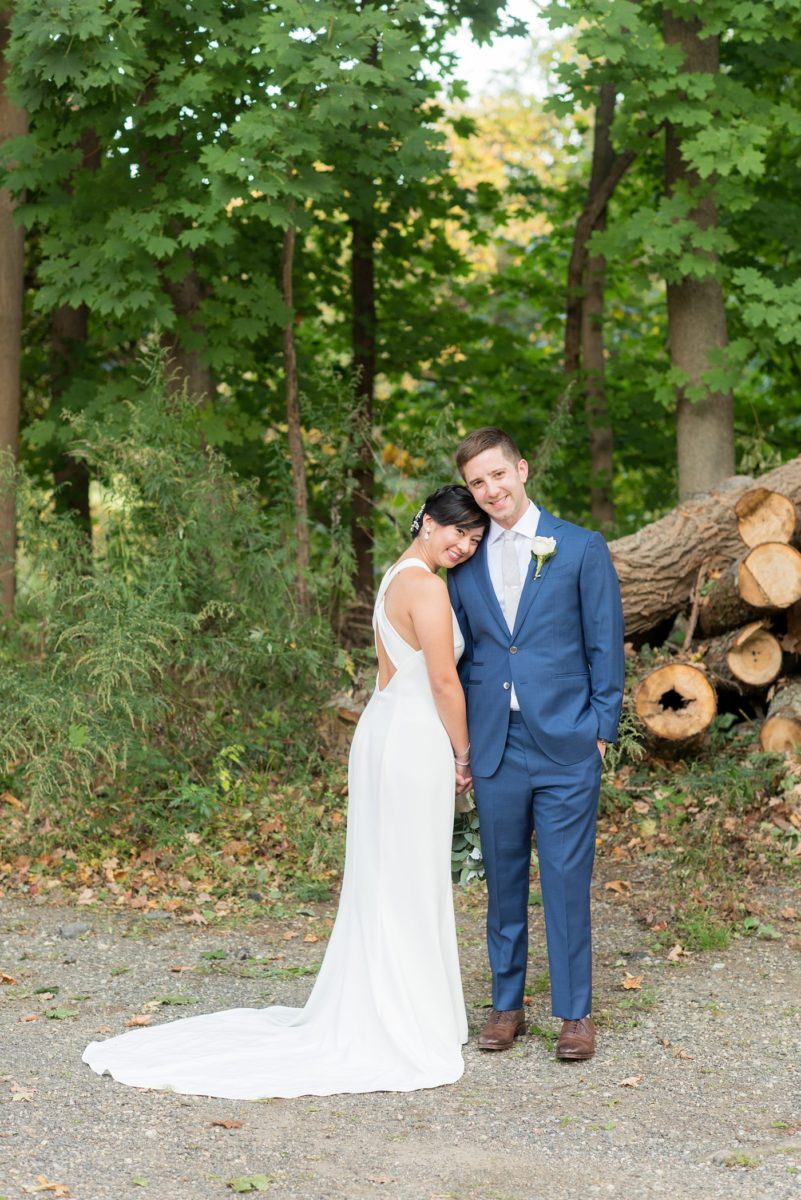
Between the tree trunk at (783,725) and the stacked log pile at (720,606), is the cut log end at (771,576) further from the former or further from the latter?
the tree trunk at (783,725)

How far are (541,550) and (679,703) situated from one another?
3388 millimetres

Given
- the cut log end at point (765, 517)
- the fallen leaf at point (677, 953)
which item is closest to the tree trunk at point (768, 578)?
the cut log end at point (765, 517)

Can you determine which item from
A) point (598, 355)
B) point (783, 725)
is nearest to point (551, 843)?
point (783, 725)

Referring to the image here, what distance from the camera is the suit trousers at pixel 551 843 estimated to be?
498 cm

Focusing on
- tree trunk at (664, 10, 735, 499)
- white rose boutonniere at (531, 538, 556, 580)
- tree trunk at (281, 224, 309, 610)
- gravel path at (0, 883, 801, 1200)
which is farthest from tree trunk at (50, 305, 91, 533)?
white rose boutonniere at (531, 538, 556, 580)

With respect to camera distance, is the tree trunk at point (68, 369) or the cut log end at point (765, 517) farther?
the tree trunk at point (68, 369)

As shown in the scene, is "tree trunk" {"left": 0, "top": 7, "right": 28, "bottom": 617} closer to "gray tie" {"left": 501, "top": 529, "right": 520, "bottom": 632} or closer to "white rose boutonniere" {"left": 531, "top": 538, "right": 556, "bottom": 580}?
"gray tie" {"left": 501, "top": 529, "right": 520, "bottom": 632}

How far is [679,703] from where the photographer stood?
8.02m

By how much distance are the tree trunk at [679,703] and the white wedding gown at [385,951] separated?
3033mm

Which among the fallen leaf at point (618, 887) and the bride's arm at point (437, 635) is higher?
the bride's arm at point (437, 635)

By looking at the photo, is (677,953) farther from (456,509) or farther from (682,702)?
(456,509)

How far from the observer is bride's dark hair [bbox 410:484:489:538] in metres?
5.05

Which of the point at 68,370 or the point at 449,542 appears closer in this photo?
the point at 449,542

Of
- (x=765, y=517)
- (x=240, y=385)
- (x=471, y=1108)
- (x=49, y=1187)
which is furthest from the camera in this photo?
(x=240, y=385)
